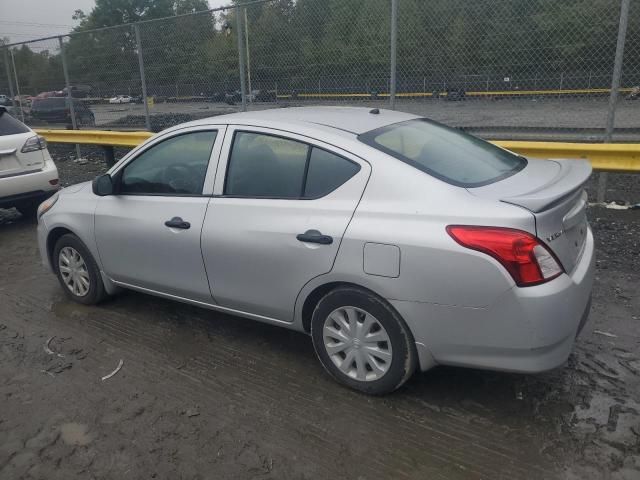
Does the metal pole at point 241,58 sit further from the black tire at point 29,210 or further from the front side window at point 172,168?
the front side window at point 172,168

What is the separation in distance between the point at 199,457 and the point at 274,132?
1934 millimetres

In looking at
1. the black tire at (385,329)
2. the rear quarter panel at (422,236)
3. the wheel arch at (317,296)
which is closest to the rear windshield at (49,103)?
the wheel arch at (317,296)

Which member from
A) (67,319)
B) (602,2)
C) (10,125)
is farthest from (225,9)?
(67,319)

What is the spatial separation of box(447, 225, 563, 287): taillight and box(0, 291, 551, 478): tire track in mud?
860mm

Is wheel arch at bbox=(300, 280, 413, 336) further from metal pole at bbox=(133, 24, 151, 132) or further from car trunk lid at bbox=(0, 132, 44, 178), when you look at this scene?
metal pole at bbox=(133, 24, 151, 132)

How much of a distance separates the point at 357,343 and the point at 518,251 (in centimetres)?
104

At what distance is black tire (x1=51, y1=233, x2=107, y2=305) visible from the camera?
4.60m

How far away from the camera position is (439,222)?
9.43 feet

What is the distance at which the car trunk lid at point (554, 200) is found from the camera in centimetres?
279

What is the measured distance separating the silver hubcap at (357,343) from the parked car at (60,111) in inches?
414

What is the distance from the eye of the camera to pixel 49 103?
510 inches

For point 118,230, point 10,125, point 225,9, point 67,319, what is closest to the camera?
point 118,230

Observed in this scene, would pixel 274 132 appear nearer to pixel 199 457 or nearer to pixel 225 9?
pixel 199 457

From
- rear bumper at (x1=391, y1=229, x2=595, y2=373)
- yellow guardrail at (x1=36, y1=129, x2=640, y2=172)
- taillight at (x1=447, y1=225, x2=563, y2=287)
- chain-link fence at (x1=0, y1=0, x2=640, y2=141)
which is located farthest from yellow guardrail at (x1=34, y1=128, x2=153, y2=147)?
taillight at (x1=447, y1=225, x2=563, y2=287)
